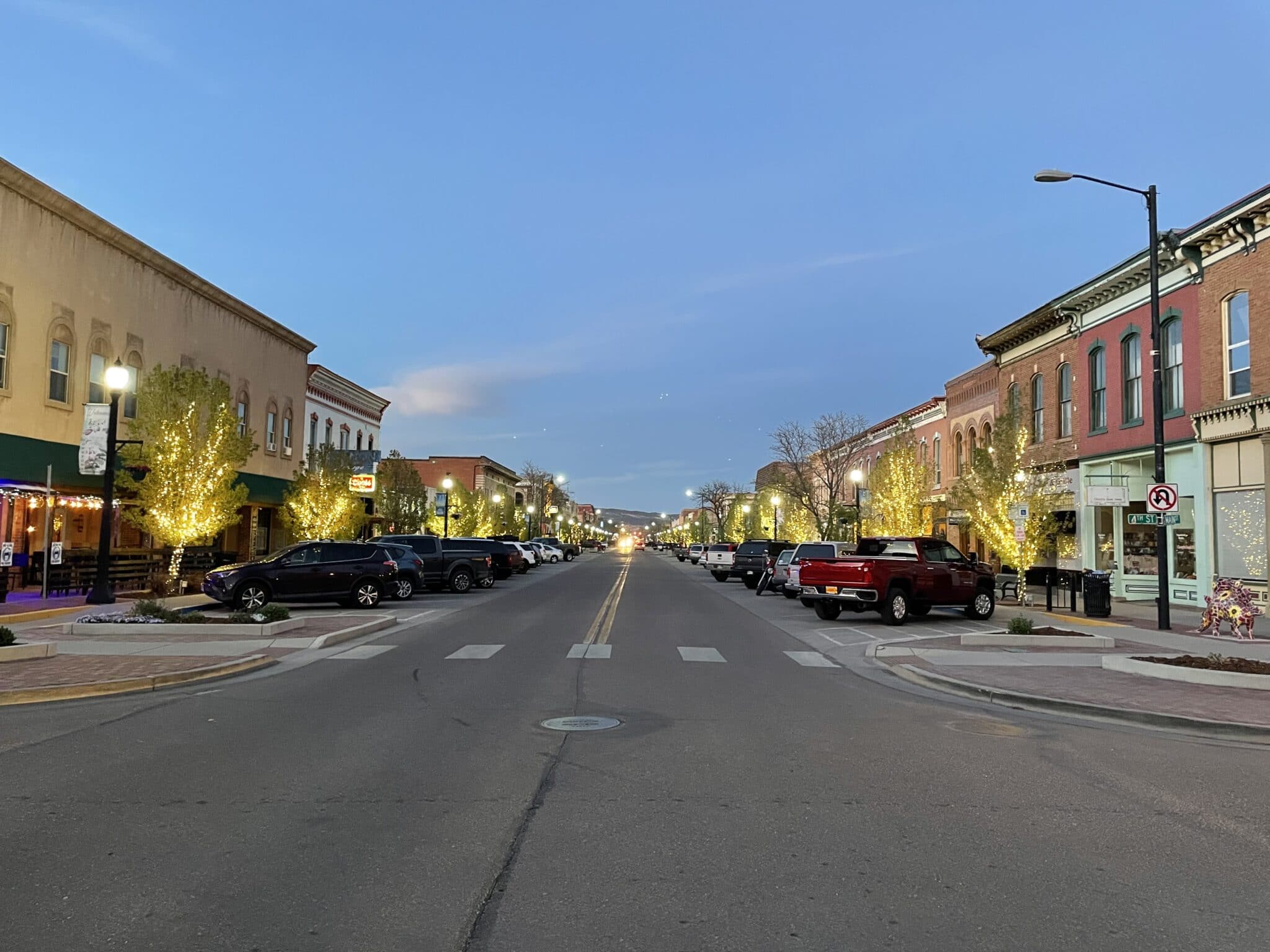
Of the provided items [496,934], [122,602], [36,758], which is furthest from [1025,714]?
[122,602]

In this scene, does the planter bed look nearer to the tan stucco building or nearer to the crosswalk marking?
the crosswalk marking

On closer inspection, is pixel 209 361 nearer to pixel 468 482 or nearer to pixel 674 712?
pixel 674 712

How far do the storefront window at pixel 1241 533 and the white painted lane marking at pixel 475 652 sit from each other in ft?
55.0

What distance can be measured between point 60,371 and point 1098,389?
30.3 m

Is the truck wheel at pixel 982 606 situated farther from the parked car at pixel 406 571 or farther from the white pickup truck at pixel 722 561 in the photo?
the white pickup truck at pixel 722 561

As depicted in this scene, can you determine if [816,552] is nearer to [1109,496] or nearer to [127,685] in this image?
[1109,496]

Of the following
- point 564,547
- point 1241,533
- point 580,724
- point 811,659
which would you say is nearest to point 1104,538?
point 1241,533

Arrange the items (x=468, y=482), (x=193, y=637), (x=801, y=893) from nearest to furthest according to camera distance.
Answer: (x=801, y=893) → (x=193, y=637) → (x=468, y=482)

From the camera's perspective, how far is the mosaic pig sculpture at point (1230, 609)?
1764cm

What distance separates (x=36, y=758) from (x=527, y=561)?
4474cm

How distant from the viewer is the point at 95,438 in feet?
74.0

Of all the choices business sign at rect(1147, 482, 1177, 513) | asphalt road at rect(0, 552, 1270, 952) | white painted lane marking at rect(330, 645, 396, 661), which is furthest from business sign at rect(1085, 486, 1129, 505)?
white painted lane marking at rect(330, 645, 396, 661)

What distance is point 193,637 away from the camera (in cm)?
1625

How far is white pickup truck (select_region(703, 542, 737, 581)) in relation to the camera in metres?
45.0
